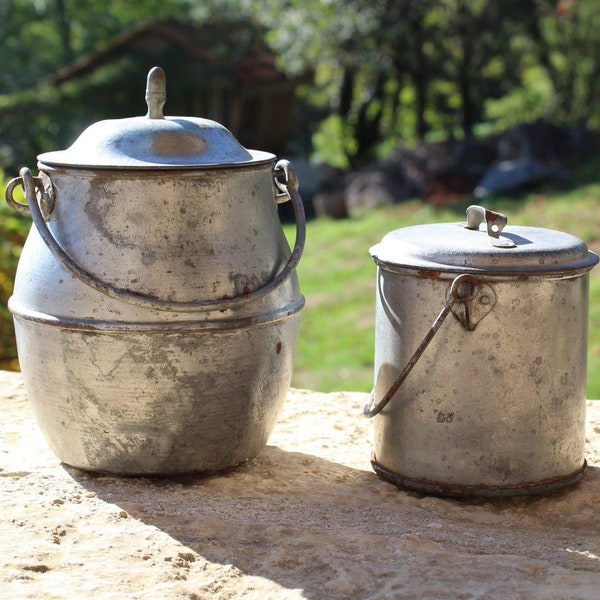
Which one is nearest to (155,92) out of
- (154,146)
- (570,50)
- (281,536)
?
(154,146)

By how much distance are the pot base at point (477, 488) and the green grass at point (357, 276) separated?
390 cm

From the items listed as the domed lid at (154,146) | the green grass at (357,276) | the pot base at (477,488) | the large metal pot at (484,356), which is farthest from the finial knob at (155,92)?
the green grass at (357,276)

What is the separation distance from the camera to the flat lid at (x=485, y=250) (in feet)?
11.5

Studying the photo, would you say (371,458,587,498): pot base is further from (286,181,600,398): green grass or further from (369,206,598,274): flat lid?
(286,181,600,398): green grass

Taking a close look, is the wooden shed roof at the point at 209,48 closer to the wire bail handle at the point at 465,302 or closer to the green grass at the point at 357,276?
the green grass at the point at 357,276

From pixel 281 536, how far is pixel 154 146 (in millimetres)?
1364

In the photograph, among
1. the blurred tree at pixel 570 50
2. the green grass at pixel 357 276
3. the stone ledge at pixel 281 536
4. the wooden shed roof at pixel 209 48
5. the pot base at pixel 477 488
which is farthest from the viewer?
the wooden shed roof at pixel 209 48

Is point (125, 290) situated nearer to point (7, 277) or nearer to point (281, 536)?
point (281, 536)

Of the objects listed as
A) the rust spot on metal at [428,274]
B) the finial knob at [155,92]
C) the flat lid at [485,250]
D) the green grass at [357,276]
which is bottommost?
the green grass at [357,276]

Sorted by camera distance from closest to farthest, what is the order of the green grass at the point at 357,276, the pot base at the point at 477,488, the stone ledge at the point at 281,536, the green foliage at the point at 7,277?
the stone ledge at the point at 281,536, the pot base at the point at 477,488, the green foliage at the point at 7,277, the green grass at the point at 357,276

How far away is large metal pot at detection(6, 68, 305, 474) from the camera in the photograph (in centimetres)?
354

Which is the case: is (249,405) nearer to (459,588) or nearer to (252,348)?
(252,348)

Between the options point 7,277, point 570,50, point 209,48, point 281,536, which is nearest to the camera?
point 281,536

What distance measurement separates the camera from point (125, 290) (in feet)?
11.5
